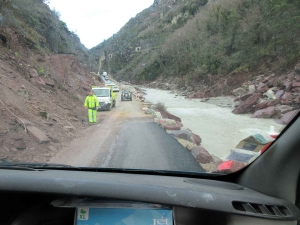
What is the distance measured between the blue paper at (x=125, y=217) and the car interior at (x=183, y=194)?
71 millimetres

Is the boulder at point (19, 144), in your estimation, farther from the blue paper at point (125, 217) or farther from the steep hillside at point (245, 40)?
the blue paper at point (125, 217)

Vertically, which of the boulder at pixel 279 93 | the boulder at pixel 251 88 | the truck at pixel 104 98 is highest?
the boulder at pixel 279 93

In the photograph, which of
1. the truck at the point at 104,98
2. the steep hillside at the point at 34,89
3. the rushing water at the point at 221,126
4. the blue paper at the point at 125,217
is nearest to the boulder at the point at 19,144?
the steep hillside at the point at 34,89

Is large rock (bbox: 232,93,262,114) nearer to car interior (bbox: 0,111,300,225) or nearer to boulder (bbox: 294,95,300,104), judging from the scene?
boulder (bbox: 294,95,300,104)

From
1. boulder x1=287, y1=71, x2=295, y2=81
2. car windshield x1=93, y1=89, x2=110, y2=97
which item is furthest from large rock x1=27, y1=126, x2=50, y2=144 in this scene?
car windshield x1=93, y1=89, x2=110, y2=97

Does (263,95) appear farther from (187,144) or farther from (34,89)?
(34,89)

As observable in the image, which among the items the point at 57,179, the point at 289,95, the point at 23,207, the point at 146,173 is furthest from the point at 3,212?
the point at 289,95

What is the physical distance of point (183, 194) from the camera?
2508mm

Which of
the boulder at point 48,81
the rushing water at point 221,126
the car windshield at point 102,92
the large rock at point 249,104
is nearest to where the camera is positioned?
the rushing water at point 221,126

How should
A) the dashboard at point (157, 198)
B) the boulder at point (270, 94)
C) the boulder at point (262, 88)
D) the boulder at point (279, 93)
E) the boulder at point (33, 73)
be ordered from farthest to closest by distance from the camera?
the boulder at point (33, 73) → the boulder at point (262, 88) → the boulder at point (270, 94) → the boulder at point (279, 93) → the dashboard at point (157, 198)

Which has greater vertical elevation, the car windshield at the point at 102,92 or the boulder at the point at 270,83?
the boulder at the point at 270,83

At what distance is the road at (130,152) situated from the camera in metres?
7.68

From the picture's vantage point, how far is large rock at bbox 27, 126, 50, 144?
36.1 feet

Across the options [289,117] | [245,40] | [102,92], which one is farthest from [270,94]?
[102,92]
